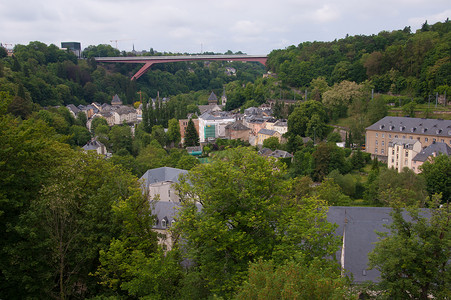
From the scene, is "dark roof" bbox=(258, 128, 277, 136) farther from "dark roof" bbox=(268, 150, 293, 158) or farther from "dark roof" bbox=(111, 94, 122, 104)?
"dark roof" bbox=(111, 94, 122, 104)

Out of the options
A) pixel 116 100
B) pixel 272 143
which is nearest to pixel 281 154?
pixel 272 143

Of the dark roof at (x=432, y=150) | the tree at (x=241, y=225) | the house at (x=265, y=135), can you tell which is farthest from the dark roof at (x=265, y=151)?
the tree at (x=241, y=225)

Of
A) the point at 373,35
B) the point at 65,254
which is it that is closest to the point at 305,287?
the point at 65,254

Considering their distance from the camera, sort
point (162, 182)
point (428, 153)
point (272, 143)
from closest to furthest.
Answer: point (162, 182) < point (428, 153) < point (272, 143)

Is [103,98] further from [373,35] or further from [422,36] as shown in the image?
[422,36]

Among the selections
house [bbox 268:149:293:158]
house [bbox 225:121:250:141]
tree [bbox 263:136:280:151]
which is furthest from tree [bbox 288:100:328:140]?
house [bbox 225:121:250:141]

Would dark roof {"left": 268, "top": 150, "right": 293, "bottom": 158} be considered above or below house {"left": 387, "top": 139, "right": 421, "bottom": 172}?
below

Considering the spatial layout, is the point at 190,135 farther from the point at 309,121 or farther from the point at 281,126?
the point at 309,121

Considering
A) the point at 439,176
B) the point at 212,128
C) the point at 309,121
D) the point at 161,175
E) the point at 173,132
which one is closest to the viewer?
the point at 161,175
